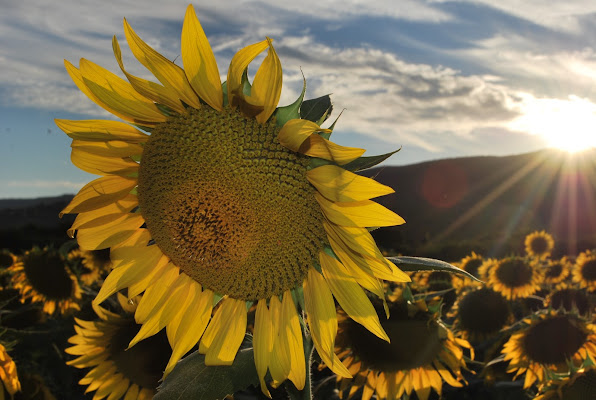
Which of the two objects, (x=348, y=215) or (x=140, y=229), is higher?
(x=348, y=215)

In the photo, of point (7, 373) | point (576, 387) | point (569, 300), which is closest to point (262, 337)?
point (7, 373)

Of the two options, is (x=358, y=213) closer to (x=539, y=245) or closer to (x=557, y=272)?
(x=557, y=272)

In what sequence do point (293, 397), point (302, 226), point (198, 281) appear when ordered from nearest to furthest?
point (302, 226) < point (293, 397) < point (198, 281)

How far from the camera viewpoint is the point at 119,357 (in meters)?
3.11

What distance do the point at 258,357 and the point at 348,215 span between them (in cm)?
64

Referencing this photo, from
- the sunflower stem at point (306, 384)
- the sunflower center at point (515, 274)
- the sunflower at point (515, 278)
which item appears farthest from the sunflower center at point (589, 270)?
the sunflower stem at point (306, 384)

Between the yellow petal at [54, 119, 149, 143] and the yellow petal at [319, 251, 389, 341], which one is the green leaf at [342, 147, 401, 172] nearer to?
the yellow petal at [319, 251, 389, 341]

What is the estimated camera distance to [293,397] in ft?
5.80

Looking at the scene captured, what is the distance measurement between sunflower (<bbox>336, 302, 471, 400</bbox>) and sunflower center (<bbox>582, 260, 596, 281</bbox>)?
15.8ft

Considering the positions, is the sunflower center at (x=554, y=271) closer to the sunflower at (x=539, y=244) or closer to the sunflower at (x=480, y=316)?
the sunflower at (x=539, y=244)

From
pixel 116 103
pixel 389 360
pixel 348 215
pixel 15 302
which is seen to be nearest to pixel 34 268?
pixel 15 302

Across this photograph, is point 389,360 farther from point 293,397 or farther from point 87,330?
point 87,330

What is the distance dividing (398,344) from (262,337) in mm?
1354

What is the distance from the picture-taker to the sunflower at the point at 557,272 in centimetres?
716
